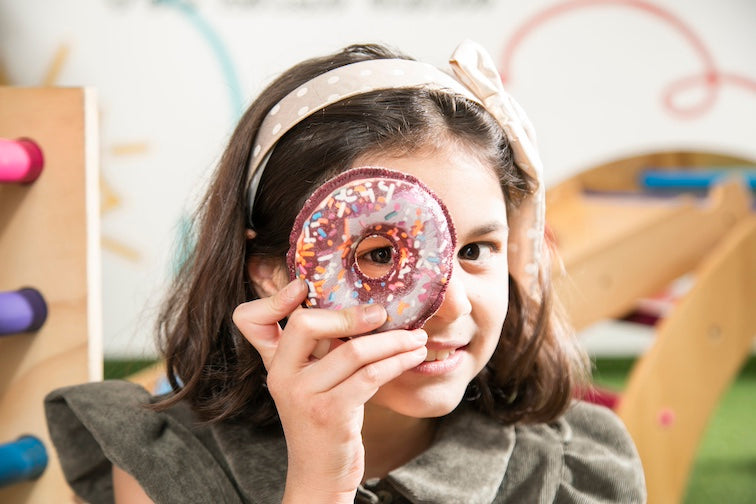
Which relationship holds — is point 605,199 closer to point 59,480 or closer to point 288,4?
point 288,4

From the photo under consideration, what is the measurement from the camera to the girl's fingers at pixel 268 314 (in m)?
0.80

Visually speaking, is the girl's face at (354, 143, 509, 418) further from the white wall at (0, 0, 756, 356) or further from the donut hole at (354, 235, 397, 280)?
the white wall at (0, 0, 756, 356)

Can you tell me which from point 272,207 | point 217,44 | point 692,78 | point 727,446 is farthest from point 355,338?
point 692,78

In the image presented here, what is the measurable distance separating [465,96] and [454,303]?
0.26 meters

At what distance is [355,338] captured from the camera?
776 mm

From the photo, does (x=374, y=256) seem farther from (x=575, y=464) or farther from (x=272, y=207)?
(x=575, y=464)

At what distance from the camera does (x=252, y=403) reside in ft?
3.38

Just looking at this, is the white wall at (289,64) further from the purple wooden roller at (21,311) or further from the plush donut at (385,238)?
the plush donut at (385,238)

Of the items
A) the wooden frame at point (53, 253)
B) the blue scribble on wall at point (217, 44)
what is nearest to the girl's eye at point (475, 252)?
the wooden frame at point (53, 253)

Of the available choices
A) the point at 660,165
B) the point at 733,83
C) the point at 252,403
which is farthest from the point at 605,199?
the point at 252,403

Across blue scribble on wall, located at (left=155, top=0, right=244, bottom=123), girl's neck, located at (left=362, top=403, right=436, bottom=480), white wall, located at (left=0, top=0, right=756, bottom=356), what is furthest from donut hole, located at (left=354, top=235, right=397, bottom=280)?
blue scribble on wall, located at (left=155, top=0, right=244, bottom=123)

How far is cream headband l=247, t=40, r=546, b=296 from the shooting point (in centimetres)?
93

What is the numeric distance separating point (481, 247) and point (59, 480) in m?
0.62

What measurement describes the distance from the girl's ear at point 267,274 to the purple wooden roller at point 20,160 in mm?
315
